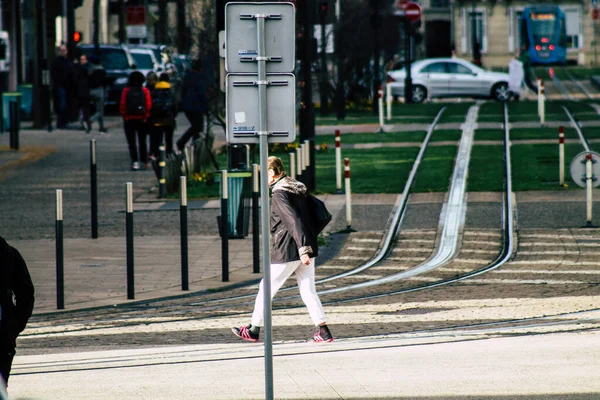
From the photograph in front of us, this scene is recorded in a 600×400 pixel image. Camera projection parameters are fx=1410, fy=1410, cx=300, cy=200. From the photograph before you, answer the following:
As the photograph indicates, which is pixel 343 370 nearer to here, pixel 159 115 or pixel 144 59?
pixel 159 115

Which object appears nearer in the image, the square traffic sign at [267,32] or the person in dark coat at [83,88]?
the square traffic sign at [267,32]

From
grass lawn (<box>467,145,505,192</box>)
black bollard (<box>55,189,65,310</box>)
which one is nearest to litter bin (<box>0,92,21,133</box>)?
grass lawn (<box>467,145,505,192</box>)

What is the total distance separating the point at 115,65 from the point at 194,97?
52.5 feet

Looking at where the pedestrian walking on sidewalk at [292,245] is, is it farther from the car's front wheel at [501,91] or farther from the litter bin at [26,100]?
the car's front wheel at [501,91]

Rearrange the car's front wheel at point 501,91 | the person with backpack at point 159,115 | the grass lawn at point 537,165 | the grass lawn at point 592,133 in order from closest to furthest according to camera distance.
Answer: the grass lawn at point 537,165 → the person with backpack at point 159,115 → the grass lawn at point 592,133 → the car's front wheel at point 501,91

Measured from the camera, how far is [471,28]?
9450 centimetres

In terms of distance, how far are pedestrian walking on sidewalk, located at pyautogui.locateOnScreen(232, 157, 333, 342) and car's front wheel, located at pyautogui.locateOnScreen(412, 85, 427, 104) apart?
36079mm

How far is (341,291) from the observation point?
13211mm

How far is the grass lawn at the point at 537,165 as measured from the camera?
21.3m

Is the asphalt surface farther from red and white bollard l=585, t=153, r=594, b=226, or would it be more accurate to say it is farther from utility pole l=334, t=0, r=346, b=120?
utility pole l=334, t=0, r=346, b=120

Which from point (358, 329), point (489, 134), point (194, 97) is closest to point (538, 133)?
point (489, 134)

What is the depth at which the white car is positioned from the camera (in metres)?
45.4

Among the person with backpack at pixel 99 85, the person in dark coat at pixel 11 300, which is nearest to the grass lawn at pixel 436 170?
the person with backpack at pixel 99 85

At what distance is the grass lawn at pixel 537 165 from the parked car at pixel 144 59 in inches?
646
